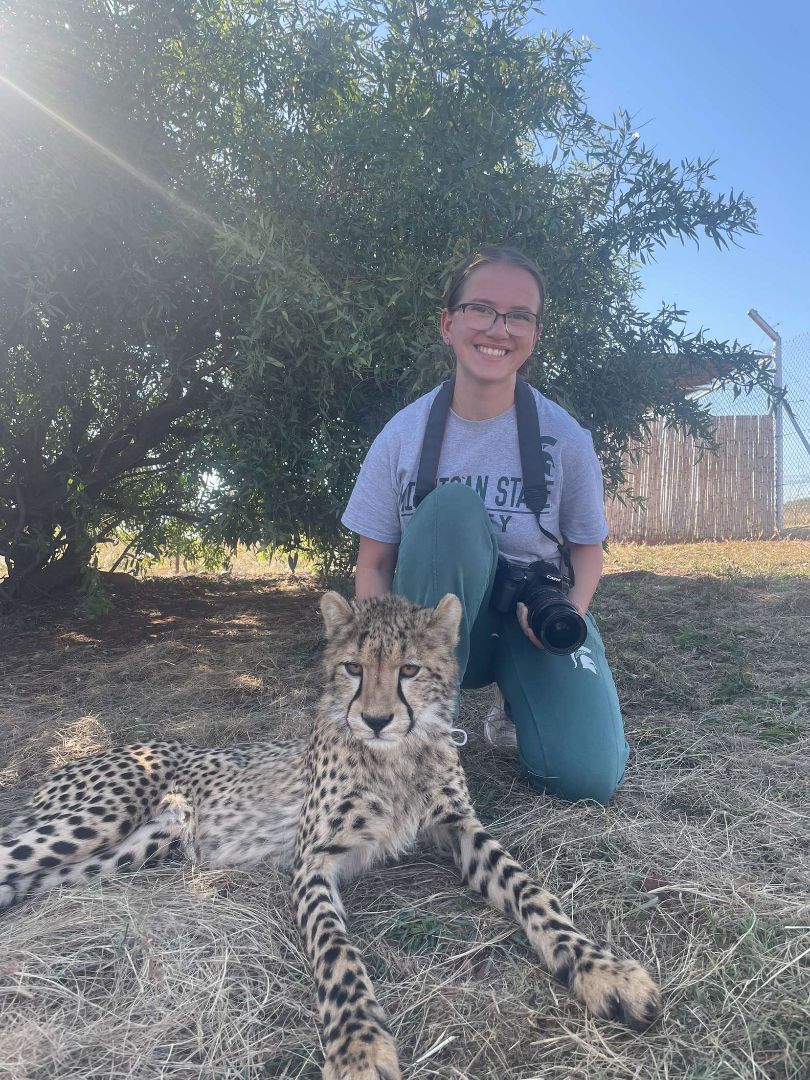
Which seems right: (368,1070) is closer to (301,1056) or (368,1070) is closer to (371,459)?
Result: (301,1056)

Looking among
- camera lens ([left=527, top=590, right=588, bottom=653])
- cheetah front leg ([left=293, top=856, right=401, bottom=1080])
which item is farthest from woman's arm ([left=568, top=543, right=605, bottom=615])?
cheetah front leg ([left=293, top=856, right=401, bottom=1080])

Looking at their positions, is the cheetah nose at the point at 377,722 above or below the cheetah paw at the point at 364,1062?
above

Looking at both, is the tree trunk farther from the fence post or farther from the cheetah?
the fence post

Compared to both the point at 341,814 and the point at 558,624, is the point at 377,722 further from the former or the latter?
the point at 558,624

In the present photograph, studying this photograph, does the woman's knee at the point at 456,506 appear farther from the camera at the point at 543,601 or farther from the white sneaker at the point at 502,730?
the white sneaker at the point at 502,730

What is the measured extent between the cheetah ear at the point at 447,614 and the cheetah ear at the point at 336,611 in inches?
9.4

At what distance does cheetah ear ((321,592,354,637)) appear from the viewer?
209cm

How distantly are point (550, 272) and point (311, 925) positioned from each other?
10.6 feet

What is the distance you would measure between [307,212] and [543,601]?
2611 millimetres

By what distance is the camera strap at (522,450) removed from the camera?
2584 millimetres

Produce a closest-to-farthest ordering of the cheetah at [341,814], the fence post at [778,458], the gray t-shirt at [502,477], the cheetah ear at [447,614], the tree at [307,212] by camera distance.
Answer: the cheetah at [341,814] < the cheetah ear at [447,614] < the gray t-shirt at [502,477] < the tree at [307,212] < the fence post at [778,458]

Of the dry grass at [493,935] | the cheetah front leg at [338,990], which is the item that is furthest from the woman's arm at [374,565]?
the cheetah front leg at [338,990]

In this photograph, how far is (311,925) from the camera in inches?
68.2

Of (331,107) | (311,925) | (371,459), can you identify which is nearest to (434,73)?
(331,107)
